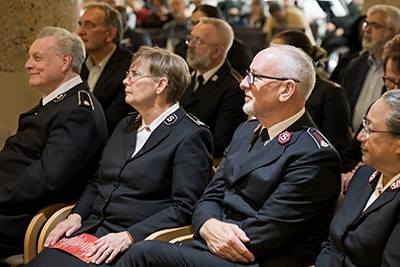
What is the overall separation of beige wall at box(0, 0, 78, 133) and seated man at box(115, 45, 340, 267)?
2364mm

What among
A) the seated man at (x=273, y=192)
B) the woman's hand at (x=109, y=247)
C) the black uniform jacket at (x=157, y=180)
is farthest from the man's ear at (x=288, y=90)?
the woman's hand at (x=109, y=247)

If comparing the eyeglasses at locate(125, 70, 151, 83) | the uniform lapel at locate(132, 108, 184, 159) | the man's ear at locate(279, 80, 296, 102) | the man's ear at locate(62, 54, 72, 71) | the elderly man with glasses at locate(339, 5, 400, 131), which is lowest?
the elderly man with glasses at locate(339, 5, 400, 131)

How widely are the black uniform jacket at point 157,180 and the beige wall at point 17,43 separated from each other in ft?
5.91

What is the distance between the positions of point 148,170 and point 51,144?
582 mm

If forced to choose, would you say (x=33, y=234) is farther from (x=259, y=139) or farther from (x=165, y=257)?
(x=259, y=139)

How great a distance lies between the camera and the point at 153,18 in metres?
12.1

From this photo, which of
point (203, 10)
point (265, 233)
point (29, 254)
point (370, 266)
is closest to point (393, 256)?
point (370, 266)

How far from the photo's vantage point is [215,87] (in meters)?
5.18

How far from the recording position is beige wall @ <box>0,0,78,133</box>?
5492mm

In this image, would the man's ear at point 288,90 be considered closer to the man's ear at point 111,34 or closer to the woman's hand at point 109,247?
the woman's hand at point 109,247

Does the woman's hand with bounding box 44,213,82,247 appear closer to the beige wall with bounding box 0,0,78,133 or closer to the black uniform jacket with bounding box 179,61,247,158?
the black uniform jacket with bounding box 179,61,247,158

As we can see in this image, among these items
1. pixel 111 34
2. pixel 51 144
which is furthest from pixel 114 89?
pixel 51 144

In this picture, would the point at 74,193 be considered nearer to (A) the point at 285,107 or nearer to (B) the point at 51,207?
(B) the point at 51,207

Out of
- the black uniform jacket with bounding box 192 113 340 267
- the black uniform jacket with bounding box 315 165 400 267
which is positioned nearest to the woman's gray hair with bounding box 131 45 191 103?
the black uniform jacket with bounding box 192 113 340 267
